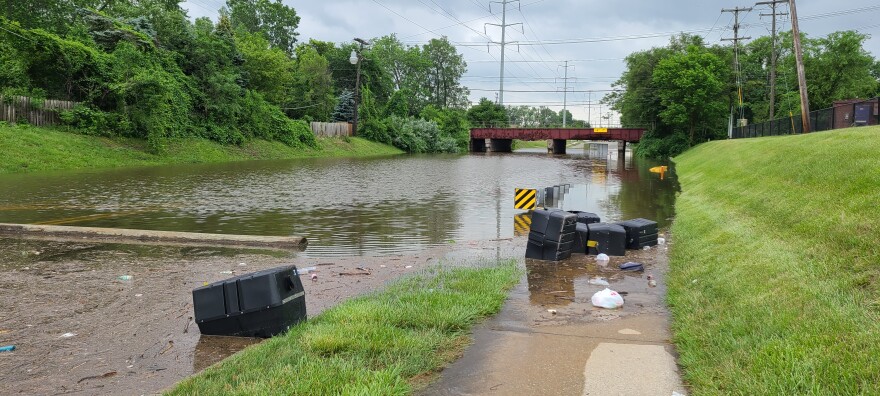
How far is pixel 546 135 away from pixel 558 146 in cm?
1098

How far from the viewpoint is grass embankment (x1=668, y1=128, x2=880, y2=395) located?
4.68 m

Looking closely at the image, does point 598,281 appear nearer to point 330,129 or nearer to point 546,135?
point 330,129

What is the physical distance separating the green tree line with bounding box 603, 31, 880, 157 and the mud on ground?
59.0m

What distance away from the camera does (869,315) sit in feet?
17.3

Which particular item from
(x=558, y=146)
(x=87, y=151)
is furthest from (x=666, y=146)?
(x=87, y=151)

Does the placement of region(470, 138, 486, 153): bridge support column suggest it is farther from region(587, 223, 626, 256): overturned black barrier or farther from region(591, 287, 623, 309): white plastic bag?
region(591, 287, 623, 309): white plastic bag

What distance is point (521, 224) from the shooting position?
1705cm

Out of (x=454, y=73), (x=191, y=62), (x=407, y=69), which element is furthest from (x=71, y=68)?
(x=454, y=73)

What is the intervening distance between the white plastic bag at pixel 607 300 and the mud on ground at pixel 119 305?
317 centimetres

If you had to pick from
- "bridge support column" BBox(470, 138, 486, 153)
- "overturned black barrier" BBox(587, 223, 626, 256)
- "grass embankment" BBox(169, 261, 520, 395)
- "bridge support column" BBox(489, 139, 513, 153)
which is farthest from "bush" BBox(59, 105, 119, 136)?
"bridge support column" BBox(489, 139, 513, 153)

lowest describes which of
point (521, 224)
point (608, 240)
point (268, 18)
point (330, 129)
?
point (521, 224)

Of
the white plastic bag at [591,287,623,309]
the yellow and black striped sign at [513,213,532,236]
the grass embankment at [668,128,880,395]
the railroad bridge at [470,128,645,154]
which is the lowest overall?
the yellow and black striped sign at [513,213,532,236]

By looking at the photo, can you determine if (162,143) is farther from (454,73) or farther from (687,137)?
(454,73)

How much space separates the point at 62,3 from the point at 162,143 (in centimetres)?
2313
